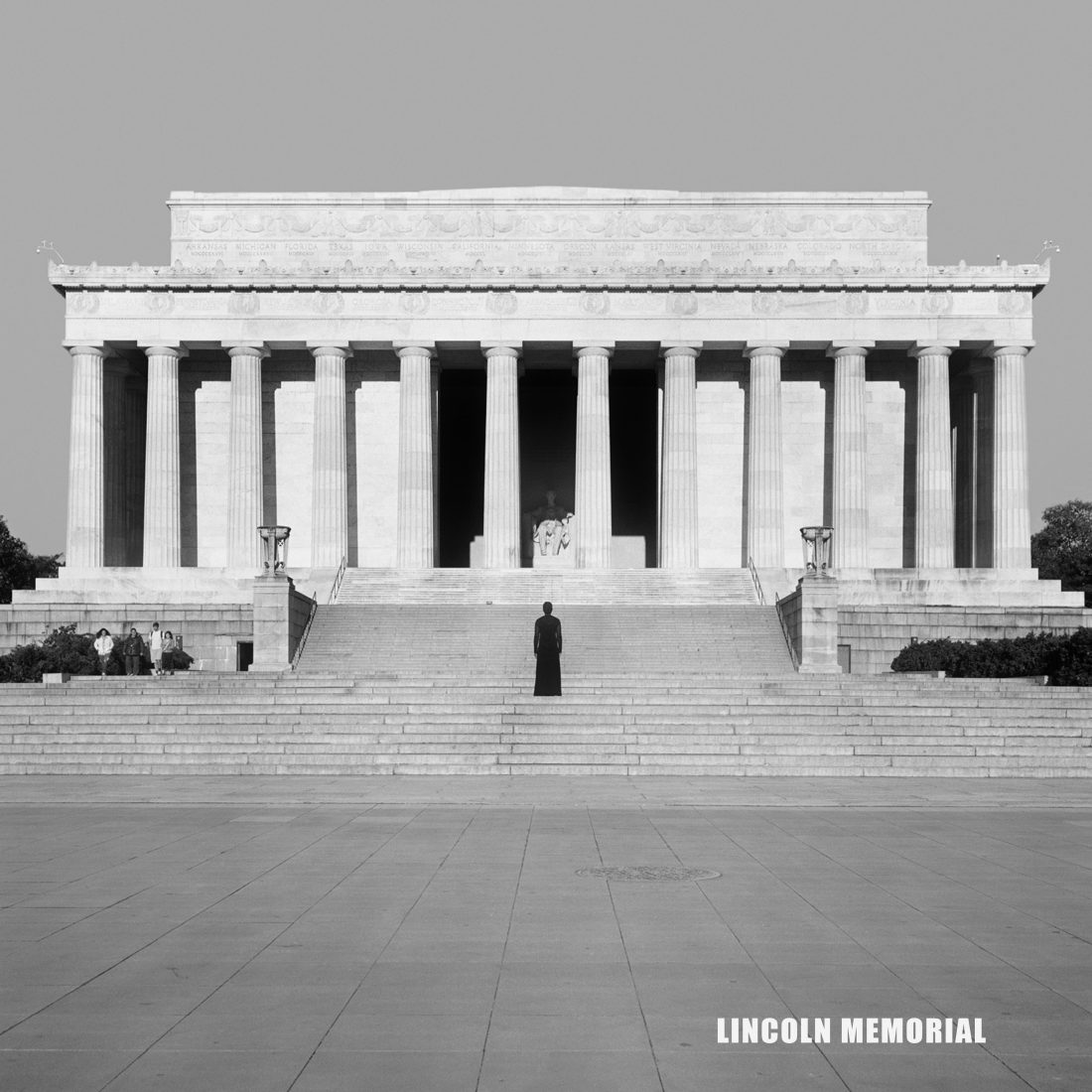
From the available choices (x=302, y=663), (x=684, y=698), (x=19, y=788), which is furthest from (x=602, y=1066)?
(x=302, y=663)

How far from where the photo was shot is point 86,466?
203ft

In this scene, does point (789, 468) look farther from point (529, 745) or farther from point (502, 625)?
point (529, 745)

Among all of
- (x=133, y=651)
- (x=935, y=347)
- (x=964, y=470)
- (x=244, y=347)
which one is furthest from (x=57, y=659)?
(x=964, y=470)

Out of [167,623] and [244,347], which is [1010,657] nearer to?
[167,623]

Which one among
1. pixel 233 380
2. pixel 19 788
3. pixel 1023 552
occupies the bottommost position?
pixel 19 788

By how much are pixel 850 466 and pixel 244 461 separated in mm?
26034

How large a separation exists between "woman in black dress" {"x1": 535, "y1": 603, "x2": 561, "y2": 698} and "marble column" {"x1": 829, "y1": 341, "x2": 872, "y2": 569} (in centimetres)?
2993

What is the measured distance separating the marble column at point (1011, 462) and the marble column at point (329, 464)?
28.0 metres

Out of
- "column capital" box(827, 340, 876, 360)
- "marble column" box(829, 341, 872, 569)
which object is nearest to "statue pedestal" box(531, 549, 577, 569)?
"marble column" box(829, 341, 872, 569)

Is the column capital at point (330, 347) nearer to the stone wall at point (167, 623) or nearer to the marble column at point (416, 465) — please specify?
the marble column at point (416, 465)

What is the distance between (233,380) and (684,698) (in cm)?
3502

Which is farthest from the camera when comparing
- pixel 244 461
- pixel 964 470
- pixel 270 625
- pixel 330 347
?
pixel 964 470

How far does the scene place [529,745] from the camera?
3062 centimetres

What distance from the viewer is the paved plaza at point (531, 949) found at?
8492mm
